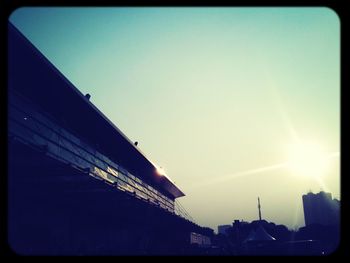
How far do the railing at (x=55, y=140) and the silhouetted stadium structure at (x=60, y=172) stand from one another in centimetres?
3

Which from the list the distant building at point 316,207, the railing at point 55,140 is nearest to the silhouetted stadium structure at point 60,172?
the railing at point 55,140

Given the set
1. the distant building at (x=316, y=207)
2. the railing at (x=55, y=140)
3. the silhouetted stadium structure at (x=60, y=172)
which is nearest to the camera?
the silhouetted stadium structure at (x=60, y=172)

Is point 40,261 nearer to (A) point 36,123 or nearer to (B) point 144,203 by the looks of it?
(A) point 36,123

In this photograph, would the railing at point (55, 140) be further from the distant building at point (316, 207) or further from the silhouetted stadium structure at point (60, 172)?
the distant building at point (316, 207)

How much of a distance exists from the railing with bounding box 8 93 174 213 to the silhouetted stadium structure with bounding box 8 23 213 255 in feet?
0.11

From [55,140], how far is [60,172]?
4659mm

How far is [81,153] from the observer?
564 inches

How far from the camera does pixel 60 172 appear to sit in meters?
7.65

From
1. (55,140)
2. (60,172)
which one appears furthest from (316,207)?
(60,172)

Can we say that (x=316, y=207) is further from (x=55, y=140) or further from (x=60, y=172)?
(x=60, y=172)

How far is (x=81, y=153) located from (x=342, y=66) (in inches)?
531

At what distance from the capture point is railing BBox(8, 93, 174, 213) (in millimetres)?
9550

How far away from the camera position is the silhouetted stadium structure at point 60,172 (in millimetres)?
7902

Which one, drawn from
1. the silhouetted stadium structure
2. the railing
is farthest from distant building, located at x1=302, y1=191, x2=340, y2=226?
the railing
